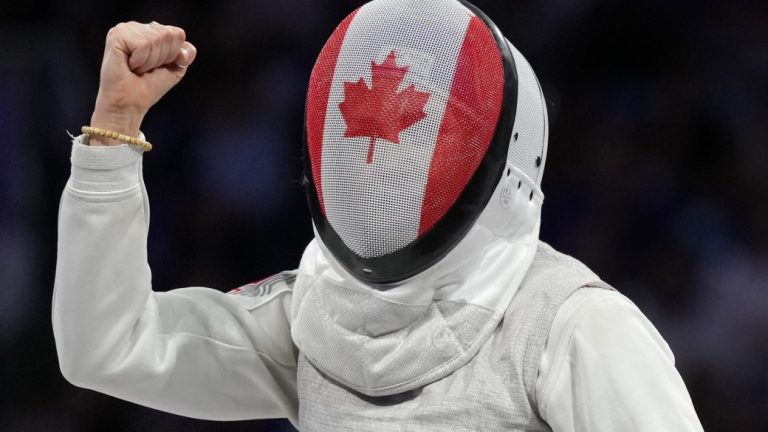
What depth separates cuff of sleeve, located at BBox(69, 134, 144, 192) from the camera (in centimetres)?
119

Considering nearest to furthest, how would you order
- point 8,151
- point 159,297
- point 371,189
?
point 371,189 → point 159,297 → point 8,151

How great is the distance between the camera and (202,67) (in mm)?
2240

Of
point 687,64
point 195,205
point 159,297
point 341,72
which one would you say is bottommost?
point 195,205

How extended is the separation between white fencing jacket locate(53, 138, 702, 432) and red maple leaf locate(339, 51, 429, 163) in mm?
267

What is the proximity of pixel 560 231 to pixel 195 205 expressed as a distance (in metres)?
0.77

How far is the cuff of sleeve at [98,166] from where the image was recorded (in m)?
1.19

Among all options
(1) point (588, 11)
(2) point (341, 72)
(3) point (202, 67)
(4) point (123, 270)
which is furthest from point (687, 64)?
(4) point (123, 270)

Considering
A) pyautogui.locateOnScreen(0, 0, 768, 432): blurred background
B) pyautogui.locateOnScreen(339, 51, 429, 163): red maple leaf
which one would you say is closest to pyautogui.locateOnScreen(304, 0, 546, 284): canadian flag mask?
pyautogui.locateOnScreen(339, 51, 429, 163): red maple leaf

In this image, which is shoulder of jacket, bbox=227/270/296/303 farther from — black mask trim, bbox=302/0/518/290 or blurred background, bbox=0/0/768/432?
blurred background, bbox=0/0/768/432

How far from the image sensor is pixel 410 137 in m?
1.16

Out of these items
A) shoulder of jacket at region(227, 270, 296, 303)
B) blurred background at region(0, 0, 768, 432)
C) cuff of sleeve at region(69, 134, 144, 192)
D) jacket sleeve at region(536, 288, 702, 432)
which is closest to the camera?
jacket sleeve at region(536, 288, 702, 432)

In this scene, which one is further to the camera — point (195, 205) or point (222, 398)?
point (195, 205)

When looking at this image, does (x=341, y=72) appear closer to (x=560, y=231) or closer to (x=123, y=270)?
(x=123, y=270)

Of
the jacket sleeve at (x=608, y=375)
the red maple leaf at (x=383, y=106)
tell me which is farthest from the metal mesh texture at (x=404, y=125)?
the jacket sleeve at (x=608, y=375)
